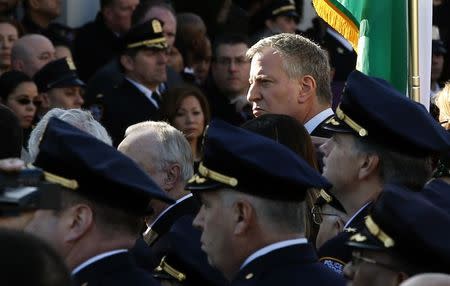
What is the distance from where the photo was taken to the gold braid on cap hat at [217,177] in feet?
14.8

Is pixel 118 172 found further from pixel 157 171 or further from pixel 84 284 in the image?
pixel 157 171

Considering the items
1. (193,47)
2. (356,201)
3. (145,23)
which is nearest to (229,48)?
(193,47)

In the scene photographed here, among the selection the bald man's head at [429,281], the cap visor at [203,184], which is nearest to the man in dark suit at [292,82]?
the cap visor at [203,184]

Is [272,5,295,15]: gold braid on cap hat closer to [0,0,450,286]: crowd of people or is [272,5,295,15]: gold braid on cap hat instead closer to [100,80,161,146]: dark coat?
[100,80,161,146]: dark coat

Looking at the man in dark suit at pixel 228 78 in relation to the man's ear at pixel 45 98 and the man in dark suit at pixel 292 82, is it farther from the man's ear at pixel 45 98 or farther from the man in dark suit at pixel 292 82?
the man in dark suit at pixel 292 82

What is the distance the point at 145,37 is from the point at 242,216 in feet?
19.5

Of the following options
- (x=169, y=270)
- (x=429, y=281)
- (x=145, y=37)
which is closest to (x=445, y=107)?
(x=169, y=270)

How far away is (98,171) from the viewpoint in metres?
4.44

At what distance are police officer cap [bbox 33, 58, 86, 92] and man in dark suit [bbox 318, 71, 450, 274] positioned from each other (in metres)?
4.50

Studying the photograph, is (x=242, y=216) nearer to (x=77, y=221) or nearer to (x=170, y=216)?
(x=77, y=221)

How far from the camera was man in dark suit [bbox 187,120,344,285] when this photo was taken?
14.6 ft

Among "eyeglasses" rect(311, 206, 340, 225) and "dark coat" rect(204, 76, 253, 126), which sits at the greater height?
"eyeglasses" rect(311, 206, 340, 225)

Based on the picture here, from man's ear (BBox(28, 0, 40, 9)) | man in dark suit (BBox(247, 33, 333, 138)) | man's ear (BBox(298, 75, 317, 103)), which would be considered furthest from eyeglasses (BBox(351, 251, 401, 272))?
man's ear (BBox(28, 0, 40, 9))

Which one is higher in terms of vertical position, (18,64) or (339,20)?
(339,20)
